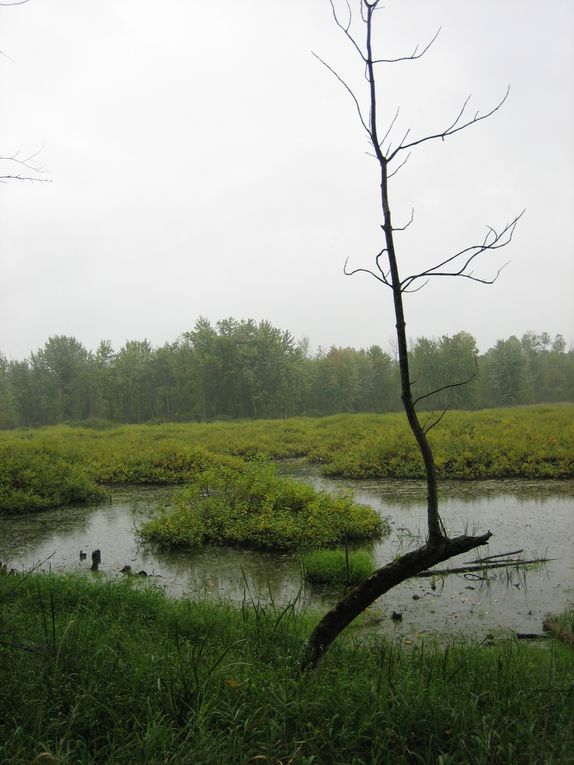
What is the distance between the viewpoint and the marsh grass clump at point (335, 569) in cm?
686

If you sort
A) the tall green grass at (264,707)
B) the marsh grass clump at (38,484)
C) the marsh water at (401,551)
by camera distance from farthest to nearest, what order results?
the marsh grass clump at (38,484) < the marsh water at (401,551) < the tall green grass at (264,707)

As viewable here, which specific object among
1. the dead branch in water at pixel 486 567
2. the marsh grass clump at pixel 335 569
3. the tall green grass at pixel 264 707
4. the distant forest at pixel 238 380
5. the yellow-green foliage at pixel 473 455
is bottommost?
the dead branch in water at pixel 486 567

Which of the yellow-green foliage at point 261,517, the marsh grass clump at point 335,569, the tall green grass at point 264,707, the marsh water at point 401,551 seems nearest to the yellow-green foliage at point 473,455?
the marsh water at point 401,551

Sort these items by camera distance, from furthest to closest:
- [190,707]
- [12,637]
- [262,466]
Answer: [262,466] → [12,637] → [190,707]

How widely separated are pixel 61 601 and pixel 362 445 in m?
13.5

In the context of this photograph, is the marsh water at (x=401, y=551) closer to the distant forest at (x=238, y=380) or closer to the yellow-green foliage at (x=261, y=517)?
the yellow-green foliage at (x=261, y=517)

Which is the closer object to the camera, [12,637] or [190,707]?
[190,707]

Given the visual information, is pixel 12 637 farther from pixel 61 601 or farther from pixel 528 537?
pixel 528 537

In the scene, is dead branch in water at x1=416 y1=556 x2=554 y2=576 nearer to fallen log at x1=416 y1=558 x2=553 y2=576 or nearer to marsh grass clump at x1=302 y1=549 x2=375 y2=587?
fallen log at x1=416 y1=558 x2=553 y2=576

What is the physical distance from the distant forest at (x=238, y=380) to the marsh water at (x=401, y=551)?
101 feet

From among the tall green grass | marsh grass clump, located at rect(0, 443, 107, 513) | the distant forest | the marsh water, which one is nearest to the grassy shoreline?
marsh grass clump, located at rect(0, 443, 107, 513)

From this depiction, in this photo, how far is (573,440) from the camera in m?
15.8

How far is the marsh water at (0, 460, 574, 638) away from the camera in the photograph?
5.86 m

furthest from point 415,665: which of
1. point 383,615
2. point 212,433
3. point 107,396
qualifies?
point 107,396
